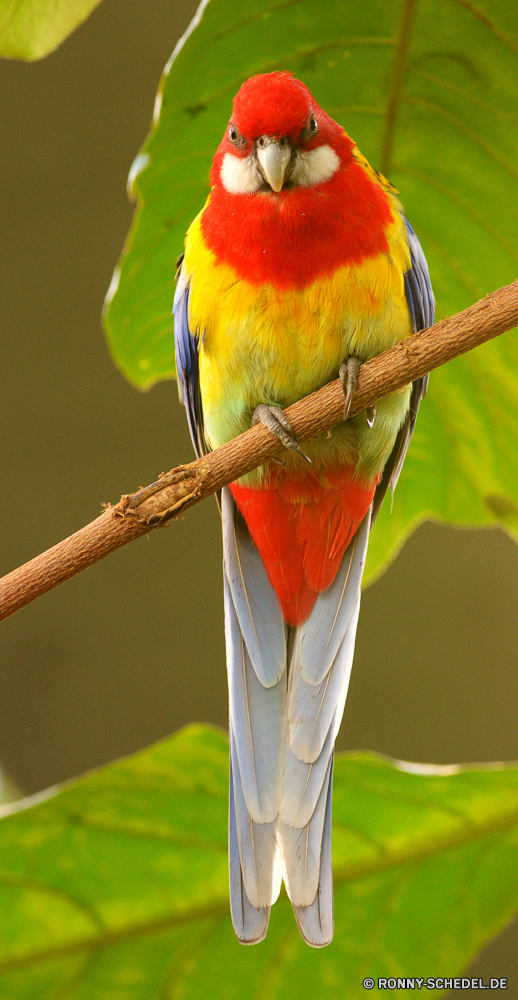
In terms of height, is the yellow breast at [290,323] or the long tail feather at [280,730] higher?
the yellow breast at [290,323]

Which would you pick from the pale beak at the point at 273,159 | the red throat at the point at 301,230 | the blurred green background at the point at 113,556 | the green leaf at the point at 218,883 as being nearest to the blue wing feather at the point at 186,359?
the red throat at the point at 301,230

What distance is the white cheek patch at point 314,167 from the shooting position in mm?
1514

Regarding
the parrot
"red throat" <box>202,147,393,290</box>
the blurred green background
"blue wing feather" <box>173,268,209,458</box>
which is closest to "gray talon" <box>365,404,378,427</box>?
the parrot

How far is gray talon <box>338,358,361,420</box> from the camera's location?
1.20 meters

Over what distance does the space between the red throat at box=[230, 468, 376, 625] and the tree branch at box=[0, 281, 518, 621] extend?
0.44 metres

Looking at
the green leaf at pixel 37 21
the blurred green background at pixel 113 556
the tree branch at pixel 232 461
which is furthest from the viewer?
the blurred green background at pixel 113 556

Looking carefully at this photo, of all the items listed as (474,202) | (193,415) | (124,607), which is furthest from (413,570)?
(474,202)

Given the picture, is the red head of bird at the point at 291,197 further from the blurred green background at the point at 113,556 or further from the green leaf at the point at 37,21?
the blurred green background at the point at 113,556

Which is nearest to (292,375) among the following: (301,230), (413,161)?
(301,230)

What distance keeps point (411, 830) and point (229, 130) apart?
1271 millimetres

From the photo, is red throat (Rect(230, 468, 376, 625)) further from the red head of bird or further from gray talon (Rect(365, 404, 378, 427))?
the red head of bird

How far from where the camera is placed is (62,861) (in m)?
1.45

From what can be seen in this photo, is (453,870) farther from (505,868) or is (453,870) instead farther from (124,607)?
(124,607)

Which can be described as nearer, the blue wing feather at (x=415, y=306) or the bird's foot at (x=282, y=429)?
the bird's foot at (x=282, y=429)
